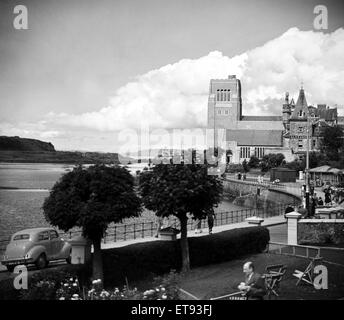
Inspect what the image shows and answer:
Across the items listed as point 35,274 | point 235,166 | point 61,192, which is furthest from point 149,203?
point 235,166

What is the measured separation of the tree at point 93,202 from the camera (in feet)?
25.3

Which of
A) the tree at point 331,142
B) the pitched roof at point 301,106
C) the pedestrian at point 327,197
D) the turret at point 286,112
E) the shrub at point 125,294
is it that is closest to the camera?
the shrub at point 125,294

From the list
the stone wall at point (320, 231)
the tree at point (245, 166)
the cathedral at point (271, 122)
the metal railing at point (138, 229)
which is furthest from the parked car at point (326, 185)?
the tree at point (245, 166)

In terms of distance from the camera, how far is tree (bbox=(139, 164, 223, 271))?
8.91m

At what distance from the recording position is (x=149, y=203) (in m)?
9.07

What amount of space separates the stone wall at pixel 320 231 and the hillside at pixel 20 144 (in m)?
5.15

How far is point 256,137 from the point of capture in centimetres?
1209

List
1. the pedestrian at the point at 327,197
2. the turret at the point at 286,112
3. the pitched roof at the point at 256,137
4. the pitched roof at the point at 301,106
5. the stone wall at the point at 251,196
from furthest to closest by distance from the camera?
the stone wall at the point at 251,196
the pitched roof at the point at 256,137
the pedestrian at the point at 327,197
the turret at the point at 286,112
the pitched roof at the point at 301,106

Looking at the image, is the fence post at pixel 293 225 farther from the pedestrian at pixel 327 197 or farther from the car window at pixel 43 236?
the car window at pixel 43 236

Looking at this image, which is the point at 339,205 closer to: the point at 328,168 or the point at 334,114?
the point at 328,168

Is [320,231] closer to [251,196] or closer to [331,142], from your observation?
[331,142]

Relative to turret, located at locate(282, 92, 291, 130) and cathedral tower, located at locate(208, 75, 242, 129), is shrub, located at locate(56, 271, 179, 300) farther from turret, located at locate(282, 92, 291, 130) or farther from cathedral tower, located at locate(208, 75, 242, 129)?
turret, located at locate(282, 92, 291, 130)
